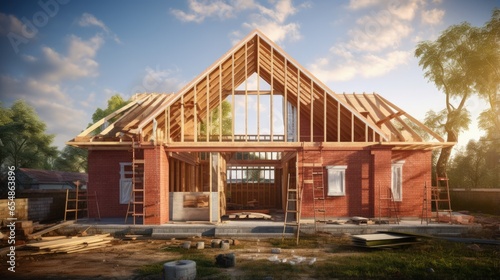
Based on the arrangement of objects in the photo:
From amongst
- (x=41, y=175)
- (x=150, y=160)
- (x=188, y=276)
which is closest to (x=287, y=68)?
(x=150, y=160)

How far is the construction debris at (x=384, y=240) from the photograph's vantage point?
12532 millimetres

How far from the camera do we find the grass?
365 inches

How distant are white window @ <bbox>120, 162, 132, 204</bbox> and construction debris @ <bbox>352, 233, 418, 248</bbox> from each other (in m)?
11.7

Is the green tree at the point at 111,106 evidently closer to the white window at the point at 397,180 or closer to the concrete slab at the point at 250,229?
the concrete slab at the point at 250,229

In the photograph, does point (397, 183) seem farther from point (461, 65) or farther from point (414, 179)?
point (461, 65)

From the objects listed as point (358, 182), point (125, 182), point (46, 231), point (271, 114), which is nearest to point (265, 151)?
point (271, 114)

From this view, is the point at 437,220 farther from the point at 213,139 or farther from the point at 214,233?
the point at 213,139

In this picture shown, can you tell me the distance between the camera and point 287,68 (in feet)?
60.9

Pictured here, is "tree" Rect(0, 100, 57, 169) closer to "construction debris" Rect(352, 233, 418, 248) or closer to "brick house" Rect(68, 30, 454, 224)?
"brick house" Rect(68, 30, 454, 224)

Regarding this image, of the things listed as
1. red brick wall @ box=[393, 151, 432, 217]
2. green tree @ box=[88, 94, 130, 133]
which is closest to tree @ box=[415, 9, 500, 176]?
red brick wall @ box=[393, 151, 432, 217]

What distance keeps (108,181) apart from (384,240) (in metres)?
13.7

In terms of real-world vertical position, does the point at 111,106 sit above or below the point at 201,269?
above

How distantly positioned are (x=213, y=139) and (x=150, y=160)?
8925 mm

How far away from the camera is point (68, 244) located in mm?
12867
